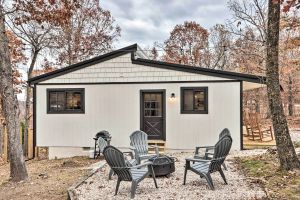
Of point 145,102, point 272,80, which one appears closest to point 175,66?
point 145,102

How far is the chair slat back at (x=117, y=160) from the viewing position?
17.3ft

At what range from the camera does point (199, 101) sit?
10.4 metres

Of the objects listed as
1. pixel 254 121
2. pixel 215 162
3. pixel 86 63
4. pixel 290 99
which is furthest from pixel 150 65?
pixel 290 99

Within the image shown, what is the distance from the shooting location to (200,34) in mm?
25266

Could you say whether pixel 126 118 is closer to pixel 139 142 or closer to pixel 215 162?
pixel 139 142

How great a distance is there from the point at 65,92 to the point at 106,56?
2064 mm

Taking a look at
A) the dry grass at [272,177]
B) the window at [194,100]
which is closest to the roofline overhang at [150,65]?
the window at [194,100]

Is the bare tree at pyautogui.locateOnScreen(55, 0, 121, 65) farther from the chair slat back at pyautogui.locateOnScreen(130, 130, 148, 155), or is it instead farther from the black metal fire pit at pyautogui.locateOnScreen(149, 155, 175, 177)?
the black metal fire pit at pyautogui.locateOnScreen(149, 155, 175, 177)

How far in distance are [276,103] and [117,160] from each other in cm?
332

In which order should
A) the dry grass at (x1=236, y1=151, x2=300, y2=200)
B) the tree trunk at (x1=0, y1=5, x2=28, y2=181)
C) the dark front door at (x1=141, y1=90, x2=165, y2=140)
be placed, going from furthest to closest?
the dark front door at (x1=141, y1=90, x2=165, y2=140) < the tree trunk at (x1=0, y1=5, x2=28, y2=181) < the dry grass at (x1=236, y1=151, x2=300, y2=200)

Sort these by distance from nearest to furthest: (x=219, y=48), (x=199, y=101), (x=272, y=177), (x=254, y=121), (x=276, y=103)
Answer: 1. (x=272, y=177)
2. (x=276, y=103)
3. (x=199, y=101)
4. (x=254, y=121)
5. (x=219, y=48)

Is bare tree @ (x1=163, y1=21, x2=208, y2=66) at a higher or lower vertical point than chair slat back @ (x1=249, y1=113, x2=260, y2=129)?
higher

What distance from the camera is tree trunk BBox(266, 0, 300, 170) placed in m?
5.95

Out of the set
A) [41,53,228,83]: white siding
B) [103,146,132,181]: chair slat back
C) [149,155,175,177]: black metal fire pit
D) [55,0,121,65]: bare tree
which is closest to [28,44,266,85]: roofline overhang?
[41,53,228,83]: white siding
